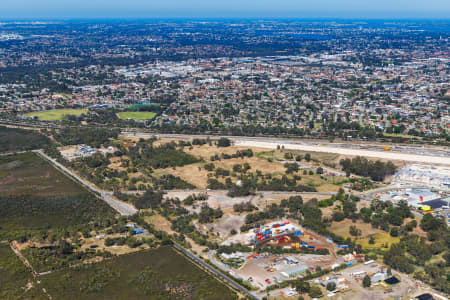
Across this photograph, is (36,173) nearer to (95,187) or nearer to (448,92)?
(95,187)

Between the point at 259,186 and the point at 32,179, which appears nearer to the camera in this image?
the point at 259,186

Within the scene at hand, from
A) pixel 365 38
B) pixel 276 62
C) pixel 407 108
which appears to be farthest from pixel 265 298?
pixel 365 38

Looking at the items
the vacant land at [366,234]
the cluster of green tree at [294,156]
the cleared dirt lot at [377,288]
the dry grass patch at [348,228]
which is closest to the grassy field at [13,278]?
the cleared dirt lot at [377,288]

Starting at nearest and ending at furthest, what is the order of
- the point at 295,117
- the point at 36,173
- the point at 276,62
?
the point at 36,173
the point at 295,117
the point at 276,62

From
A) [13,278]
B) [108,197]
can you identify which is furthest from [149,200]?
[13,278]

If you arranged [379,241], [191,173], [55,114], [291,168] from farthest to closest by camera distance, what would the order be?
[55,114] → [191,173] → [291,168] → [379,241]

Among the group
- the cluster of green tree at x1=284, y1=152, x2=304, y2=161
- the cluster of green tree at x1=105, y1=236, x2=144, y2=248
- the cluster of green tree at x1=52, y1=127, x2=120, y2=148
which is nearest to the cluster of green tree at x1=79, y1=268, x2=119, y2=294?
the cluster of green tree at x1=105, y1=236, x2=144, y2=248

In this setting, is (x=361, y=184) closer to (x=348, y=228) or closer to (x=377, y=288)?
(x=348, y=228)
